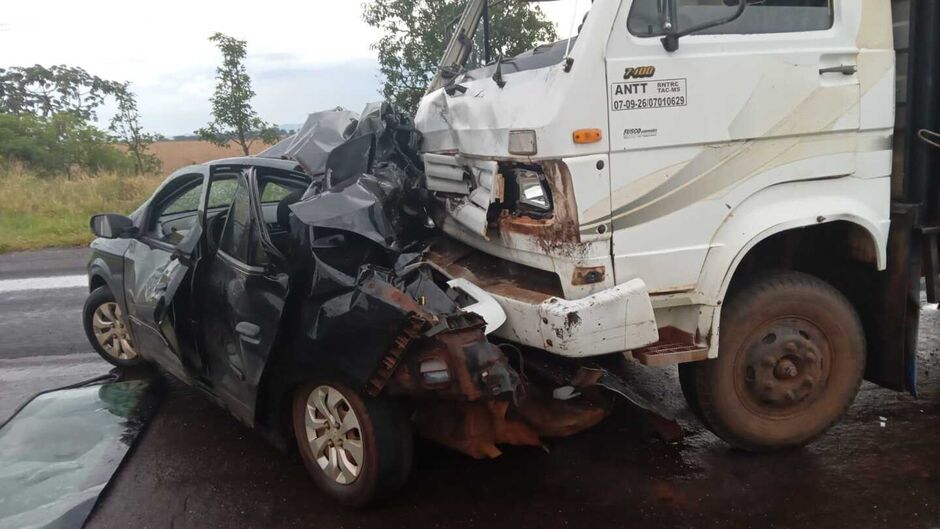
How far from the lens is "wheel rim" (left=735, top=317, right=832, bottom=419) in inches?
146

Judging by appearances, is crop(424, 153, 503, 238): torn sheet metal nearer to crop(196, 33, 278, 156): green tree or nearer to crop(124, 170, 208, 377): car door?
crop(124, 170, 208, 377): car door

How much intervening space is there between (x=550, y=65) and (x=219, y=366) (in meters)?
2.42

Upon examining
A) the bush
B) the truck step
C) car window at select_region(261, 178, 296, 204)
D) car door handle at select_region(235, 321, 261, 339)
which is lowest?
the truck step

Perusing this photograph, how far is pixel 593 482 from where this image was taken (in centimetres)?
364

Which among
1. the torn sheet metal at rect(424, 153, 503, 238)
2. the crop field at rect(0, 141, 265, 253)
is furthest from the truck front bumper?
the crop field at rect(0, 141, 265, 253)

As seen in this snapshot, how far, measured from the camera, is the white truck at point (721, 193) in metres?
3.28

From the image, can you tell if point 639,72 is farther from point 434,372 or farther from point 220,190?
point 220,190

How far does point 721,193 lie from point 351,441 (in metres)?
2.12

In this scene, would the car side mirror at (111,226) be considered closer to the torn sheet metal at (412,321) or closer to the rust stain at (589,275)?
the torn sheet metal at (412,321)

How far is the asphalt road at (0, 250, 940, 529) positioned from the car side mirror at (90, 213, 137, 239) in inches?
52.2

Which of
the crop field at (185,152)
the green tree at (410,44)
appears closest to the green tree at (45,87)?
the crop field at (185,152)

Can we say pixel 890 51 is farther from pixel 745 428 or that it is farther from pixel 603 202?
pixel 745 428

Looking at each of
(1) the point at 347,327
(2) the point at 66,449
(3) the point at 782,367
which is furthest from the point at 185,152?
(3) the point at 782,367

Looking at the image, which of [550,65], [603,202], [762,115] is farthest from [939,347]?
[550,65]
